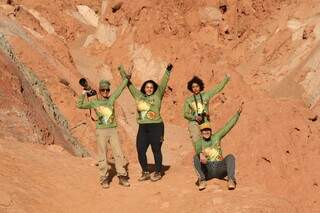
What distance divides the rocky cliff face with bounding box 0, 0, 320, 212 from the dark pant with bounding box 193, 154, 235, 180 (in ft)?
5.95

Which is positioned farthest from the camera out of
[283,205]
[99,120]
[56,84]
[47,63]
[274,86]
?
[274,86]

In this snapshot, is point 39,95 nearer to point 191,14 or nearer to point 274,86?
point 274,86

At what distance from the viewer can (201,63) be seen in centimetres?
2856

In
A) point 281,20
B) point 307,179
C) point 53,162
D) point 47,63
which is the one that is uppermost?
point 281,20

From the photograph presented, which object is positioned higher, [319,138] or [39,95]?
[39,95]

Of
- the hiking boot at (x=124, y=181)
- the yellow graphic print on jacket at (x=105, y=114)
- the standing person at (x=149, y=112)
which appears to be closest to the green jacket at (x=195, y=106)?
the standing person at (x=149, y=112)

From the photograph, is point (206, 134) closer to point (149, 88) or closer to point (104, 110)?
point (149, 88)

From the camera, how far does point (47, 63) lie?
22844mm

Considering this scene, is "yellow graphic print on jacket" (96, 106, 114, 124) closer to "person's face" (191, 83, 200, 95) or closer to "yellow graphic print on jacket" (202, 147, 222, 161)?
"person's face" (191, 83, 200, 95)

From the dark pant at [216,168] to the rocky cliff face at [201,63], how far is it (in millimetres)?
1813

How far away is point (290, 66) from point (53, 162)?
1782 cm

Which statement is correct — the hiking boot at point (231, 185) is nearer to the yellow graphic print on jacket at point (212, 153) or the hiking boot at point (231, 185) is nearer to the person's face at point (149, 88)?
the yellow graphic print on jacket at point (212, 153)

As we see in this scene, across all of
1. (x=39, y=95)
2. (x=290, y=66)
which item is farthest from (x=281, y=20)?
(x=39, y=95)

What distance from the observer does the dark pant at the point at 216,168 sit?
31.4 feet
